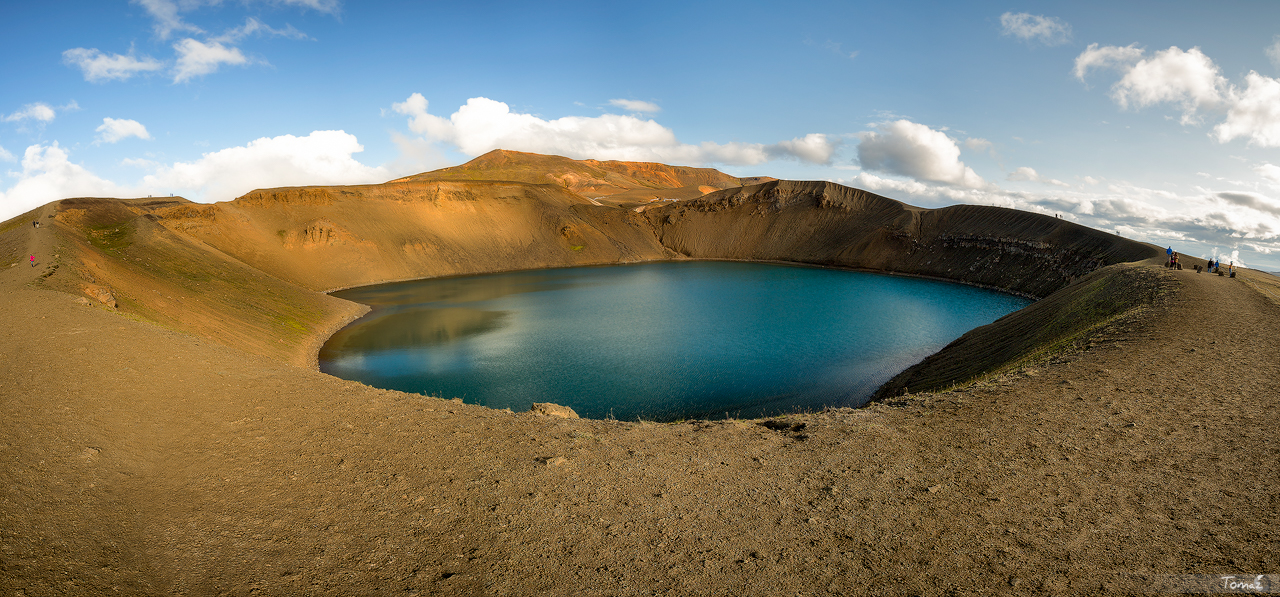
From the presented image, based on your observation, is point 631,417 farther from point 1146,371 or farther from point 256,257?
point 256,257

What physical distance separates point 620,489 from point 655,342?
20.7 m

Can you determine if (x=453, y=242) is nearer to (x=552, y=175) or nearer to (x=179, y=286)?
(x=179, y=286)

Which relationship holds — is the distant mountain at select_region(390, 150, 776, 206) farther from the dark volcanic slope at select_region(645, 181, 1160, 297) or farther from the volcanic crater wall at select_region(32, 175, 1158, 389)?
the volcanic crater wall at select_region(32, 175, 1158, 389)

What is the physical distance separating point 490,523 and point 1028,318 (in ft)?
84.1

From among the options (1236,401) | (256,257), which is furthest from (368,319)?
(1236,401)

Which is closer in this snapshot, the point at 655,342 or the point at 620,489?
the point at 620,489

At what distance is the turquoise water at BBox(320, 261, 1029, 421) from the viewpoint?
67.1 feet

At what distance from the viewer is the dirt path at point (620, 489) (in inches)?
249

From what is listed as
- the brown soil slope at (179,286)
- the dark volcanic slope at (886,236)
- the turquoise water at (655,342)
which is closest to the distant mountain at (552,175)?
the dark volcanic slope at (886,236)

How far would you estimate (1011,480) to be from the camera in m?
8.35

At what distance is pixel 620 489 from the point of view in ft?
27.9

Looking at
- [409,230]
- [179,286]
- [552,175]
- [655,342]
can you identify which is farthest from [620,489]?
[552,175]

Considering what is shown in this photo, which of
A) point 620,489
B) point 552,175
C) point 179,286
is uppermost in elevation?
point 552,175

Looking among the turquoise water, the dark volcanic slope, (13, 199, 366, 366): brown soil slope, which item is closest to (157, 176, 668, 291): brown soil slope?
the turquoise water
